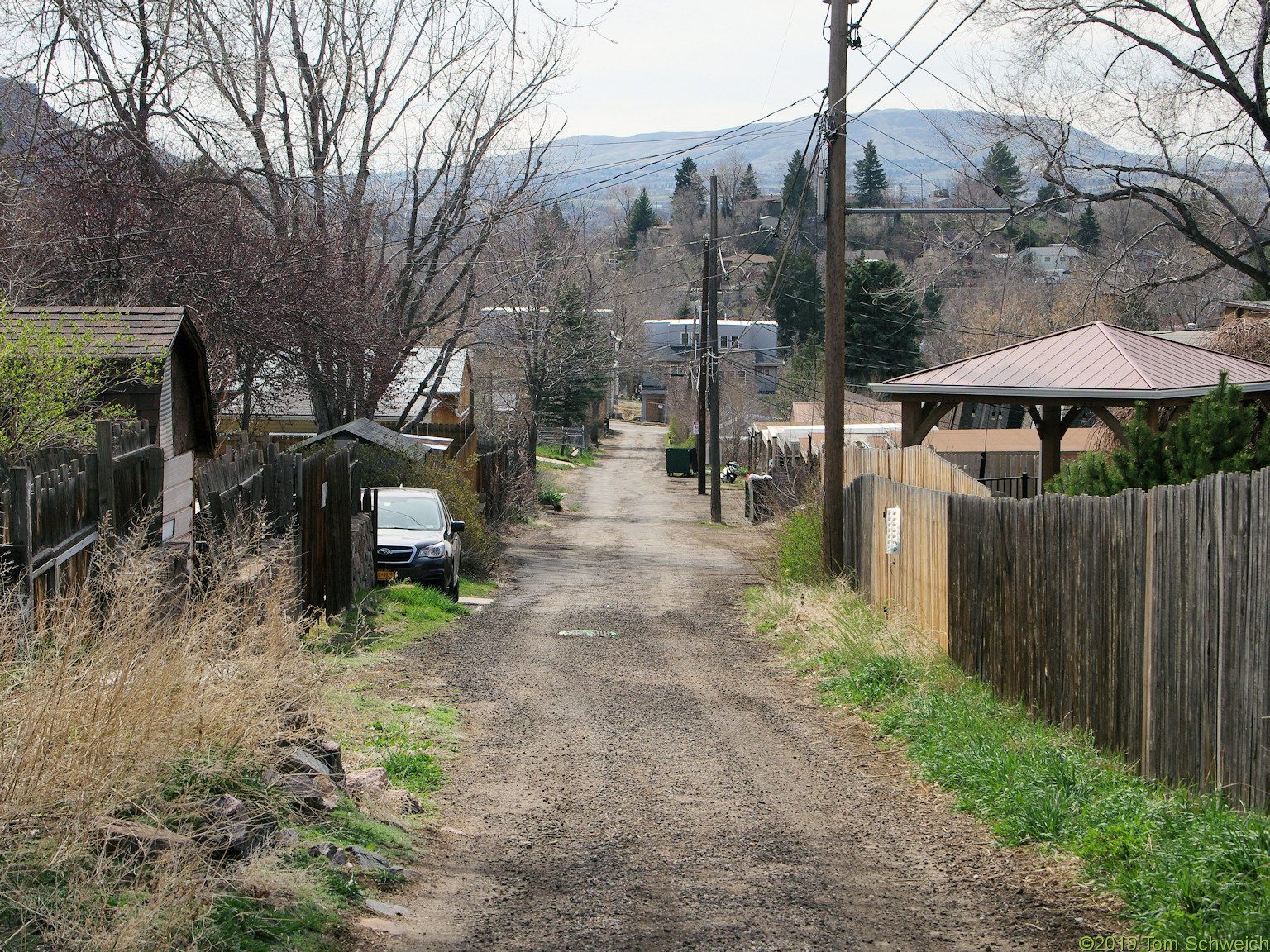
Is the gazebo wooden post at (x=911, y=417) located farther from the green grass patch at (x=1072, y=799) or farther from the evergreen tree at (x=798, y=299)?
the evergreen tree at (x=798, y=299)

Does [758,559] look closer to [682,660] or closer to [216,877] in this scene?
[682,660]

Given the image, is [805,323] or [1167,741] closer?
[1167,741]

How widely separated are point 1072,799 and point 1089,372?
371 inches

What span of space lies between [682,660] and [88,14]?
542 inches

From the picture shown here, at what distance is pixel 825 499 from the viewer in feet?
47.1

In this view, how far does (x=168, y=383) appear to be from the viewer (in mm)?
12656

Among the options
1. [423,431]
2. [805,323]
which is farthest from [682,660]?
[805,323]

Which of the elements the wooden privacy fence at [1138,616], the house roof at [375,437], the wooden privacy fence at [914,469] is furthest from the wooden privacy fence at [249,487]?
the house roof at [375,437]

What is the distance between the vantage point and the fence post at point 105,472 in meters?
7.14

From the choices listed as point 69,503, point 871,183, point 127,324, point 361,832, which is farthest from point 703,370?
point 871,183

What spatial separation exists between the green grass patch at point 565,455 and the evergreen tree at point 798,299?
14314 millimetres

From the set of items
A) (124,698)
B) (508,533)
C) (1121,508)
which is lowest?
(508,533)

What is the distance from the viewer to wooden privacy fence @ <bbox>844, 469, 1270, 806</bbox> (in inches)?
189

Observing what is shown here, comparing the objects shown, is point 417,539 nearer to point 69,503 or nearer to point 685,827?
point 69,503
